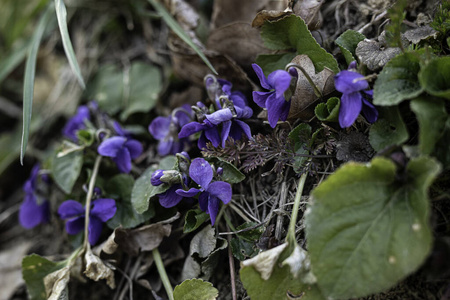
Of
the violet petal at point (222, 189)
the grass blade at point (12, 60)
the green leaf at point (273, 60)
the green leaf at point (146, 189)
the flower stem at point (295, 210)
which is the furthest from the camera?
the grass blade at point (12, 60)

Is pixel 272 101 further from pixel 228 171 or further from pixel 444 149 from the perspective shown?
pixel 444 149

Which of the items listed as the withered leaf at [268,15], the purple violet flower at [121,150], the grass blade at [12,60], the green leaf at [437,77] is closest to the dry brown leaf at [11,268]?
the purple violet flower at [121,150]

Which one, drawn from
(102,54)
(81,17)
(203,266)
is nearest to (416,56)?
(203,266)

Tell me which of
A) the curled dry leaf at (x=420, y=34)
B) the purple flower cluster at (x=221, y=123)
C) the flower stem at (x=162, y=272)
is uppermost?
the curled dry leaf at (x=420, y=34)

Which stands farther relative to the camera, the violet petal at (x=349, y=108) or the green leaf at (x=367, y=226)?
the violet petal at (x=349, y=108)

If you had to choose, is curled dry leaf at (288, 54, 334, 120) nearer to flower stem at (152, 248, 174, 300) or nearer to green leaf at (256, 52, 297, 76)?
green leaf at (256, 52, 297, 76)

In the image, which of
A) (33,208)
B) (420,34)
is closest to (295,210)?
(420,34)

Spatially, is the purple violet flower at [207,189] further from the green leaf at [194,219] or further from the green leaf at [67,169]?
the green leaf at [67,169]
